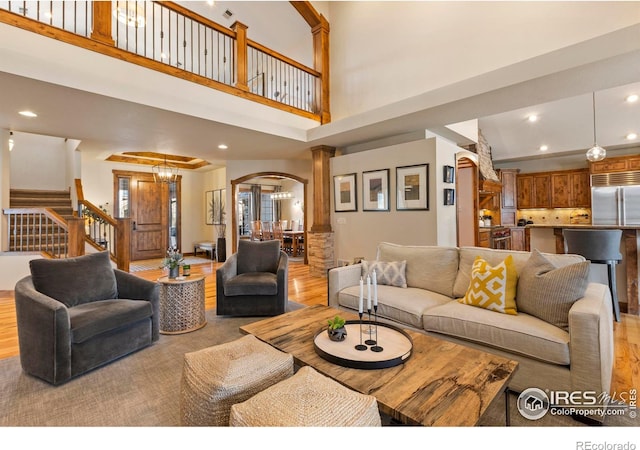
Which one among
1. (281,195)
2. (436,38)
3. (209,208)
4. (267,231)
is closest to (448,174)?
(436,38)

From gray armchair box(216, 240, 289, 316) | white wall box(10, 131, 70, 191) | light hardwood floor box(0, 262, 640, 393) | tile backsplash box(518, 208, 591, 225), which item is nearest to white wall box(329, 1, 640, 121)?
light hardwood floor box(0, 262, 640, 393)

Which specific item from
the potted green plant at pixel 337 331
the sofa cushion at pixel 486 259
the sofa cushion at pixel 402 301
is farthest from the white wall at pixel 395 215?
the potted green plant at pixel 337 331

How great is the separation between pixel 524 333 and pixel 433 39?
423 centimetres

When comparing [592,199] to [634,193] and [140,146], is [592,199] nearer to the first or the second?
[634,193]

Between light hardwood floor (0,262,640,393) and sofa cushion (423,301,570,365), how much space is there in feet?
2.32

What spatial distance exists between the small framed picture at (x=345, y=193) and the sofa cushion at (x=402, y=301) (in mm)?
2825

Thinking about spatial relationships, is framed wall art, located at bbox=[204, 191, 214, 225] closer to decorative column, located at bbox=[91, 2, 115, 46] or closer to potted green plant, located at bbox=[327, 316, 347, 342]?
decorative column, located at bbox=[91, 2, 115, 46]

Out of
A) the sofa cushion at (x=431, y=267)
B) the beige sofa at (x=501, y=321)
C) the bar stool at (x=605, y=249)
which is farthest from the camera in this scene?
the bar stool at (x=605, y=249)

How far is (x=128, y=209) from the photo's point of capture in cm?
796

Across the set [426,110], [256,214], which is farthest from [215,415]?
[256,214]

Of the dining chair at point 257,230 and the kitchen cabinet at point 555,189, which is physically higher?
the kitchen cabinet at point 555,189

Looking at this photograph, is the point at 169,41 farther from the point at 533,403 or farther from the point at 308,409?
the point at 533,403

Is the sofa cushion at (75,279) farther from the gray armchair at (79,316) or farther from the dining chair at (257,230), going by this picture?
the dining chair at (257,230)

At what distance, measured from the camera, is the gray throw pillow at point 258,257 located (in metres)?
3.94
